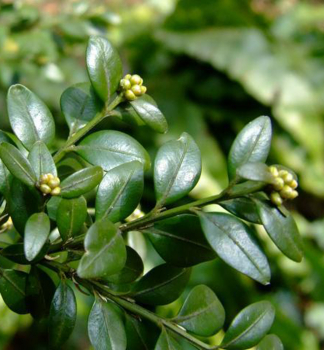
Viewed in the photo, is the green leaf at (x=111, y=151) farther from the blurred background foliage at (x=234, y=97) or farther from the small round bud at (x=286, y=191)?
the blurred background foliage at (x=234, y=97)

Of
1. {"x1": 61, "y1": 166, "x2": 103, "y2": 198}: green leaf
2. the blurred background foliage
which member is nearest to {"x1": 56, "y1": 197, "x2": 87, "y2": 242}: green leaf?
{"x1": 61, "y1": 166, "x2": 103, "y2": 198}: green leaf

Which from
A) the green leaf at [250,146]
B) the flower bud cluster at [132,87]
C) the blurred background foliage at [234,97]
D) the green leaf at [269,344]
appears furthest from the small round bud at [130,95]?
the blurred background foliage at [234,97]

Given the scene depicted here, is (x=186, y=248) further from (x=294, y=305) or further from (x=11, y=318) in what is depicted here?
(x=294, y=305)

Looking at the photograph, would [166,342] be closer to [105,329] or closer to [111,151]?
[105,329]

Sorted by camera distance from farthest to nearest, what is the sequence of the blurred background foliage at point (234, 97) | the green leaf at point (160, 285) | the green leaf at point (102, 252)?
the blurred background foliage at point (234, 97), the green leaf at point (160, 285), the green leaf at point (102, 252)

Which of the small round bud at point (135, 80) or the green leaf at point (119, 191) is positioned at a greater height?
the small round bud at point (135, 80)

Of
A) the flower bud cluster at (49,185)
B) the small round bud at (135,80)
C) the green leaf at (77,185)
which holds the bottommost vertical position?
the green leaf at (77,185)

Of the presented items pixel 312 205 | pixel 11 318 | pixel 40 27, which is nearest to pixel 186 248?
pixel 40 27
